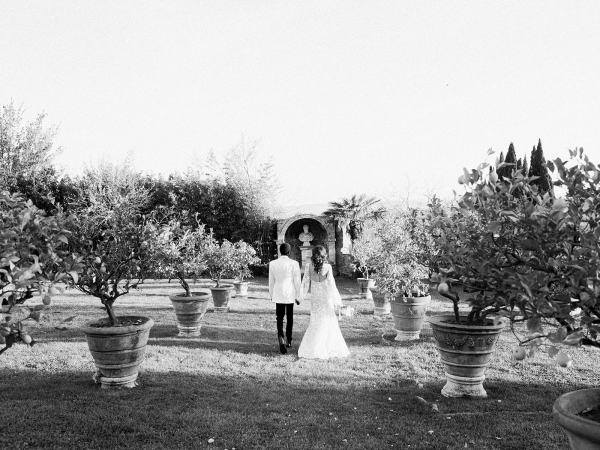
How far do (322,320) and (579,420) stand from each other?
5166 millimetres

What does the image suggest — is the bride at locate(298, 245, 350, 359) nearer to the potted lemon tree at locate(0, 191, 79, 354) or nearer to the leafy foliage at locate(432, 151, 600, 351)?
the potted lemon tree at locate(0, 191, 79, 354)

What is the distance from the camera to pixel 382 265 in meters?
9.00

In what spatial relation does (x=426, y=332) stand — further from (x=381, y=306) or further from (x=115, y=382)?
(x=115, y=382)

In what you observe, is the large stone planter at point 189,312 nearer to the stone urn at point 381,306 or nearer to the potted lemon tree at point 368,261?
the potted lemon tree at point 368,261

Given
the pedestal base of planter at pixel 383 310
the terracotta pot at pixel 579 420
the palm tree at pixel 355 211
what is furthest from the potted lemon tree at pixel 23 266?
the palm tree at pixel 355 211

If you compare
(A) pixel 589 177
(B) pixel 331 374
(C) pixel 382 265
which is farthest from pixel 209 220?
(A) pixel 589 177

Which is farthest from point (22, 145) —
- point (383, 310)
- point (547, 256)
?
point (547, 256)

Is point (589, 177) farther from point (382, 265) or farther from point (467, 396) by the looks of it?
point (382, 265)

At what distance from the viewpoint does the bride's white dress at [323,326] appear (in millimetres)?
7129

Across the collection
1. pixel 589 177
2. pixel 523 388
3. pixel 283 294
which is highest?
pixel 589 177

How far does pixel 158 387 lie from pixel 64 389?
3.45 ft

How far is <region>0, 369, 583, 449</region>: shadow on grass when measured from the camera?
4.04 m

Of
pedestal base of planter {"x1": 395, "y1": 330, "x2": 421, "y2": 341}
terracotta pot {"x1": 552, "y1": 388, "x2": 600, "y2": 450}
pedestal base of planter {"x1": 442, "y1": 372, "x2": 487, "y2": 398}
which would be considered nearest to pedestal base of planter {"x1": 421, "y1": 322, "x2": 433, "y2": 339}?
pedestal base of planter {"x1": 395, "y1": 330, "x2": 421, "y2": 341}

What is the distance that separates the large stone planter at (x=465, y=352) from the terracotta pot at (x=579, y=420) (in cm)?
221
